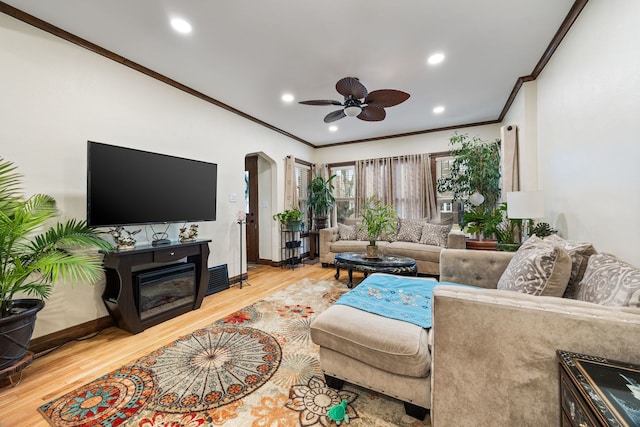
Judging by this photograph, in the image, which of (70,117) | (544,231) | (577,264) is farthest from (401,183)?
(70,117)

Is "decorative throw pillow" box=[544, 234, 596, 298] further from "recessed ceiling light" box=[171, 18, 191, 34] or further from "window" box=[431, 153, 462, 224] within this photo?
"window" box=[431, 153, 462, 224]

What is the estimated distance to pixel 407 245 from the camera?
4.38 meters

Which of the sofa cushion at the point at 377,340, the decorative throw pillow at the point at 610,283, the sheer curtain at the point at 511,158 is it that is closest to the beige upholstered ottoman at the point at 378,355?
the sofa cushion at the point at 377,340

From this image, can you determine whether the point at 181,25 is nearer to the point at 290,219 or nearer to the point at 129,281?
the point at 129,281

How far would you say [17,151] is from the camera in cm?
203

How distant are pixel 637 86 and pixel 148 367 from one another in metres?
3.65

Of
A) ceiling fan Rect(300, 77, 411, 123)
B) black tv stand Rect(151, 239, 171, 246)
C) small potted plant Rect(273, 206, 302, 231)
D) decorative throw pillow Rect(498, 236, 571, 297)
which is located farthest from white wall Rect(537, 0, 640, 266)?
black tv stand Rect(151, 239, 171, 246)

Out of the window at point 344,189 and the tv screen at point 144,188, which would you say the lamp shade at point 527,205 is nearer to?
the tv screen at point 144,188

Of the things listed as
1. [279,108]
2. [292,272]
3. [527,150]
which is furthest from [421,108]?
[292,272]

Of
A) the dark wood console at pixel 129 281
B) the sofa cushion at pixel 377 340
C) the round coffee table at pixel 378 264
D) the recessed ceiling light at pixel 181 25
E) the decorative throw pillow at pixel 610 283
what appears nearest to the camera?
the decorative throw pillow at pixel 610 283

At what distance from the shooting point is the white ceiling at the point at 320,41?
2.03 metres

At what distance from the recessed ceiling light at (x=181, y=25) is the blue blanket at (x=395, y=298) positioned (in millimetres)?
2656

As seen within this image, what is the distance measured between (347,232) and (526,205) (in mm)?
3033

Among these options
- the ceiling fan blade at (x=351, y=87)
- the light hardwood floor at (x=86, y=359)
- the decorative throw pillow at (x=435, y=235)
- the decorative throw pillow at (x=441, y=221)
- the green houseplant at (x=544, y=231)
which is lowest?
the light hardwood floor at (x=86, y=359)
